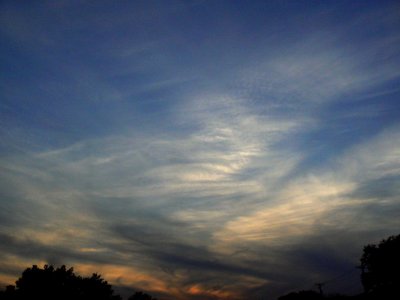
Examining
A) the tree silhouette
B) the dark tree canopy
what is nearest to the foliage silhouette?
the tree silhouette

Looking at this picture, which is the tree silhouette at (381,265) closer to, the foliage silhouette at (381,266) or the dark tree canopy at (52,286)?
the foliage silhouette at (381,266)

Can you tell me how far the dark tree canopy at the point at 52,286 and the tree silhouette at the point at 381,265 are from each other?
52371 millimetres

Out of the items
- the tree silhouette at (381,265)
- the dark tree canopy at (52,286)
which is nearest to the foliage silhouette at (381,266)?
the tree silhouette at (381,265)

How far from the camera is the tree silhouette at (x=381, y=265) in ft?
213

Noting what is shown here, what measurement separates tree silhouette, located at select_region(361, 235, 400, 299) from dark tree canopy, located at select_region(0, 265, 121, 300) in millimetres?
52371

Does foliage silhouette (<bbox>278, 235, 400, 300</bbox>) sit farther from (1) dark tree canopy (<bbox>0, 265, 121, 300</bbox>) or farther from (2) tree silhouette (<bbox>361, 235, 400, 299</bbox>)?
(1) dark tree canopy (<bbox>0, 265, 121, 300</bbox>)

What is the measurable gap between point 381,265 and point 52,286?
60798mm

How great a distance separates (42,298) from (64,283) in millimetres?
4914

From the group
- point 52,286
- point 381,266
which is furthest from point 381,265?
point 52,286

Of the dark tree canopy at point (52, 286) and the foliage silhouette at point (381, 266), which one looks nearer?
the dark tree canopy at point (52, 286)

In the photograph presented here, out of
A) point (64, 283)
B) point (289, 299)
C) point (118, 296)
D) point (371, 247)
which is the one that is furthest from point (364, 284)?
point (64, 283)

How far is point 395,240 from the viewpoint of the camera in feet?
219

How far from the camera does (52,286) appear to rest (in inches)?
2173

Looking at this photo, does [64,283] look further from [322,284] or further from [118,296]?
[322,284]
